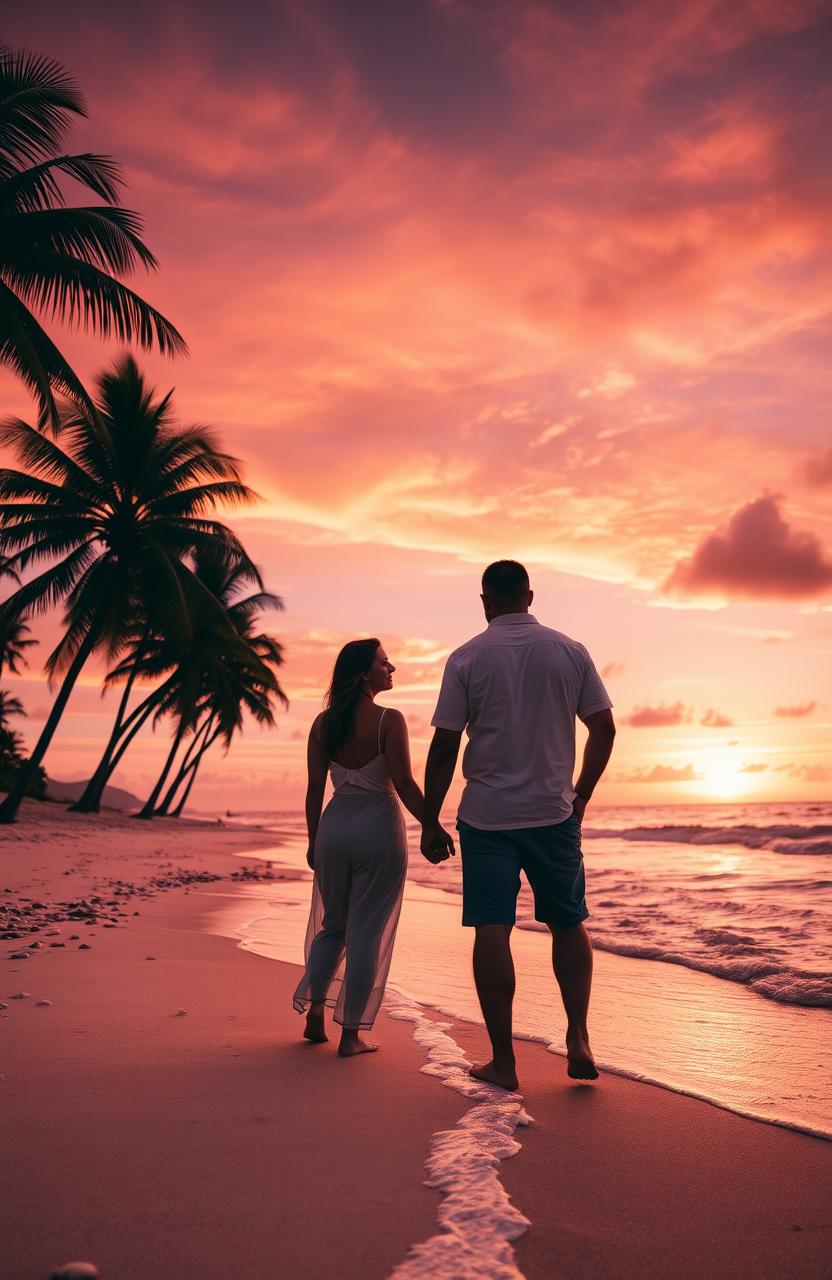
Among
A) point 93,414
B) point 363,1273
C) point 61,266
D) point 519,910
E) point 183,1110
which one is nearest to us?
point 363,1273

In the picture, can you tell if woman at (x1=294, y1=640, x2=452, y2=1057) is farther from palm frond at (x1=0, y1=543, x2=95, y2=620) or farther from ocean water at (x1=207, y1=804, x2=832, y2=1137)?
palm frond at (x1=0, y1=543, x2=95, y2=620)

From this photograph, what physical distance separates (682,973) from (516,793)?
353cm

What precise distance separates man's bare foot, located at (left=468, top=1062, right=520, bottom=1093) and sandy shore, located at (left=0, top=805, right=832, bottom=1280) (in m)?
0.08

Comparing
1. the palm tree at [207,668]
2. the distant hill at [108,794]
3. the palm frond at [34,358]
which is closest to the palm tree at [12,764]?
the palm tree at [207,668]

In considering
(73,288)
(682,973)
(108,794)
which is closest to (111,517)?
(73,288)

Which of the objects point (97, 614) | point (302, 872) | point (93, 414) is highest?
point (93, 414)

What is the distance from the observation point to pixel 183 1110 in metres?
3.00

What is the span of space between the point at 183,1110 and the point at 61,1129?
39 cm

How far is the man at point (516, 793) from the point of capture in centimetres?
362

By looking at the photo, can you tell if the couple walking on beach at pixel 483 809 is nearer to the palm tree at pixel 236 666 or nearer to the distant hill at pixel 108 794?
the palm tree at pixel 236 666

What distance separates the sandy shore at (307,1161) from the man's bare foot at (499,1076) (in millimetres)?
82

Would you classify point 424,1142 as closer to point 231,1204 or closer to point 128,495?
point 231,1204

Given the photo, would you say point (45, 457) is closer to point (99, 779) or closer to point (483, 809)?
point (99, 779)

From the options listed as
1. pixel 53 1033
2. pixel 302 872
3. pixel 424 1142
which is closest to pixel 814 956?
pixel 424 1142
